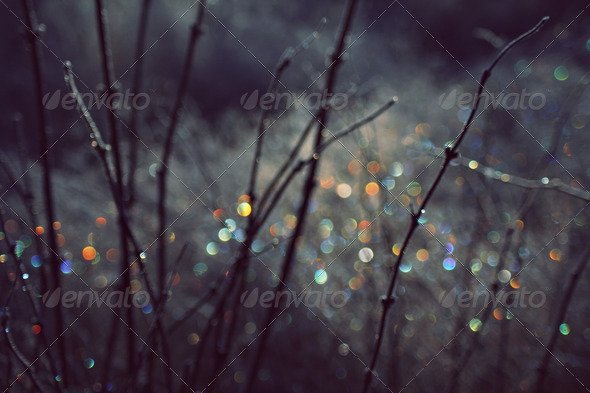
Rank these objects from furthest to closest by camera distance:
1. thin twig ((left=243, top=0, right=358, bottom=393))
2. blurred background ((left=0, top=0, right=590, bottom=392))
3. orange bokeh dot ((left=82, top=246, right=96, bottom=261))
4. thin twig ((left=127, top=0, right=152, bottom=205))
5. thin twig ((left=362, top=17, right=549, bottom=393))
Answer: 1. orange bokeh dot ((left=82, top=246, right=96, bottom=261))
2. blurred background ((left=0, top=0, right=590, bottom=392))
3. thin twig ((left=127, top=0, right=152, bottom=205))
4. thin twig ((left=243, top=0, right=358, bottom=393))
5. thin twig ((left=362, top=17, right=549, bottom=393))

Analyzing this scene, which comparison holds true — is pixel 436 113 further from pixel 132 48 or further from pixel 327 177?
pixel 132 48

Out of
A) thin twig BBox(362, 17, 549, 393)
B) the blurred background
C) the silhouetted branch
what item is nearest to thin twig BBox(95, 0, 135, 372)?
the blurred background

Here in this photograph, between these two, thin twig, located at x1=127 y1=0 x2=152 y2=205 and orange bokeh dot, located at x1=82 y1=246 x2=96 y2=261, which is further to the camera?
orange bokeh dot, located at x1=82 y1=246 x2=96 y2=261

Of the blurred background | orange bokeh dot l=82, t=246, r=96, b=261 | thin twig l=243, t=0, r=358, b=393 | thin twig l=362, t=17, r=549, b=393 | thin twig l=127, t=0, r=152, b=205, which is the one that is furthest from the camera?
orange bokeh dot l=82, t=246, r=96, b=261

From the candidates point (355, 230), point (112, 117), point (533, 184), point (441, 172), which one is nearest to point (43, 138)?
point (112, 117)

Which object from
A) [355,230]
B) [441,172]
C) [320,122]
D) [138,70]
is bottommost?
[441,172]

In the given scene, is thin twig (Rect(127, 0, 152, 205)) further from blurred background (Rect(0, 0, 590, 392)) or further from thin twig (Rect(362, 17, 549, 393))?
thin twig (Rect(362, 17, 549, 393))

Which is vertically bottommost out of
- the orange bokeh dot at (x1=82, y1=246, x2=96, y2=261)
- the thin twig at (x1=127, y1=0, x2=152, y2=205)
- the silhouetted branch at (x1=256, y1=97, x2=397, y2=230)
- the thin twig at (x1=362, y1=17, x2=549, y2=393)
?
the thin twig at (x1=362, y1=17, x2=549, y2=393)

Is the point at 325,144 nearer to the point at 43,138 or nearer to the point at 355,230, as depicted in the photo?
the point at 43,138

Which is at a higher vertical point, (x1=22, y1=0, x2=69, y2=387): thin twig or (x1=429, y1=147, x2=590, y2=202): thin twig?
(x1=22, y1=0, x2=69, y2=387): thin twig

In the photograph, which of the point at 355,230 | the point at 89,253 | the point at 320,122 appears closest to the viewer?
the point at 320,122
